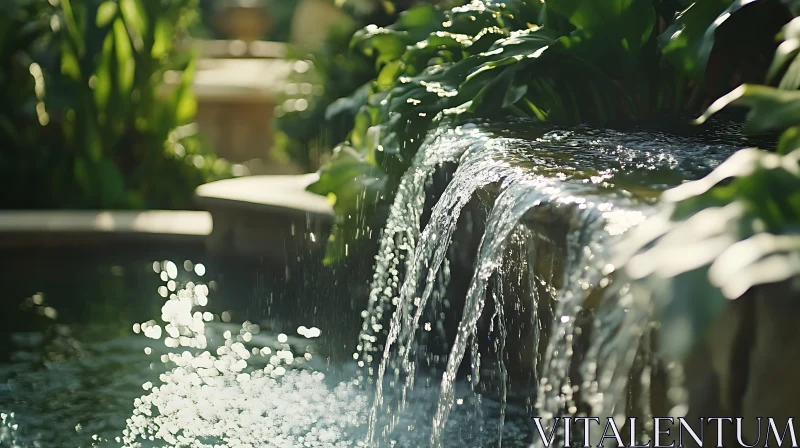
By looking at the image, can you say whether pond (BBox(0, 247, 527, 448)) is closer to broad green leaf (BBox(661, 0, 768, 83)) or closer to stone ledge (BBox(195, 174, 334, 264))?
stone ledge (BBox(195, 174, 334, 264))

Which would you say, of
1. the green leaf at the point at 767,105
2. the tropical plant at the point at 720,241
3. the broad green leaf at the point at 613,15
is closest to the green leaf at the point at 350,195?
the broad green leaf at the point at 613,15

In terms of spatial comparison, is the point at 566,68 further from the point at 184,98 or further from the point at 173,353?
the point at 184,98

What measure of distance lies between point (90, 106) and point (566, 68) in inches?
158

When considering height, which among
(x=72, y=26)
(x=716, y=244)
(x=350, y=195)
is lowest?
(x=350, y=195)

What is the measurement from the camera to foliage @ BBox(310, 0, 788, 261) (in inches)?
135

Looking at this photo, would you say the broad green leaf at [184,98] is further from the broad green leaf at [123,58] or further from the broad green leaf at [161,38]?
the broad green leaf at [123,58]

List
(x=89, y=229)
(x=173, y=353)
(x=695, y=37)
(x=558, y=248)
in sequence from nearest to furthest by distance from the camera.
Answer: (x=558, y=248), (x=695, y=37), (x=173, y=353), (x=89, y=229)

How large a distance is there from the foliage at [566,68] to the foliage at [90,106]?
3099mm

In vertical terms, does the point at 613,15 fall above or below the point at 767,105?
above

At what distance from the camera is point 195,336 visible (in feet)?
14.8

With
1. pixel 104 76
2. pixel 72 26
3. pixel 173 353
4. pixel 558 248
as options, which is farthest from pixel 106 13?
pixel 558 248

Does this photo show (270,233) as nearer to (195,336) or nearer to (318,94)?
(195,336)

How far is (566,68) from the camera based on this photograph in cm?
370

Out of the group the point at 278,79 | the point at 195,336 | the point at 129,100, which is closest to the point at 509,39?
the point at 195,336
